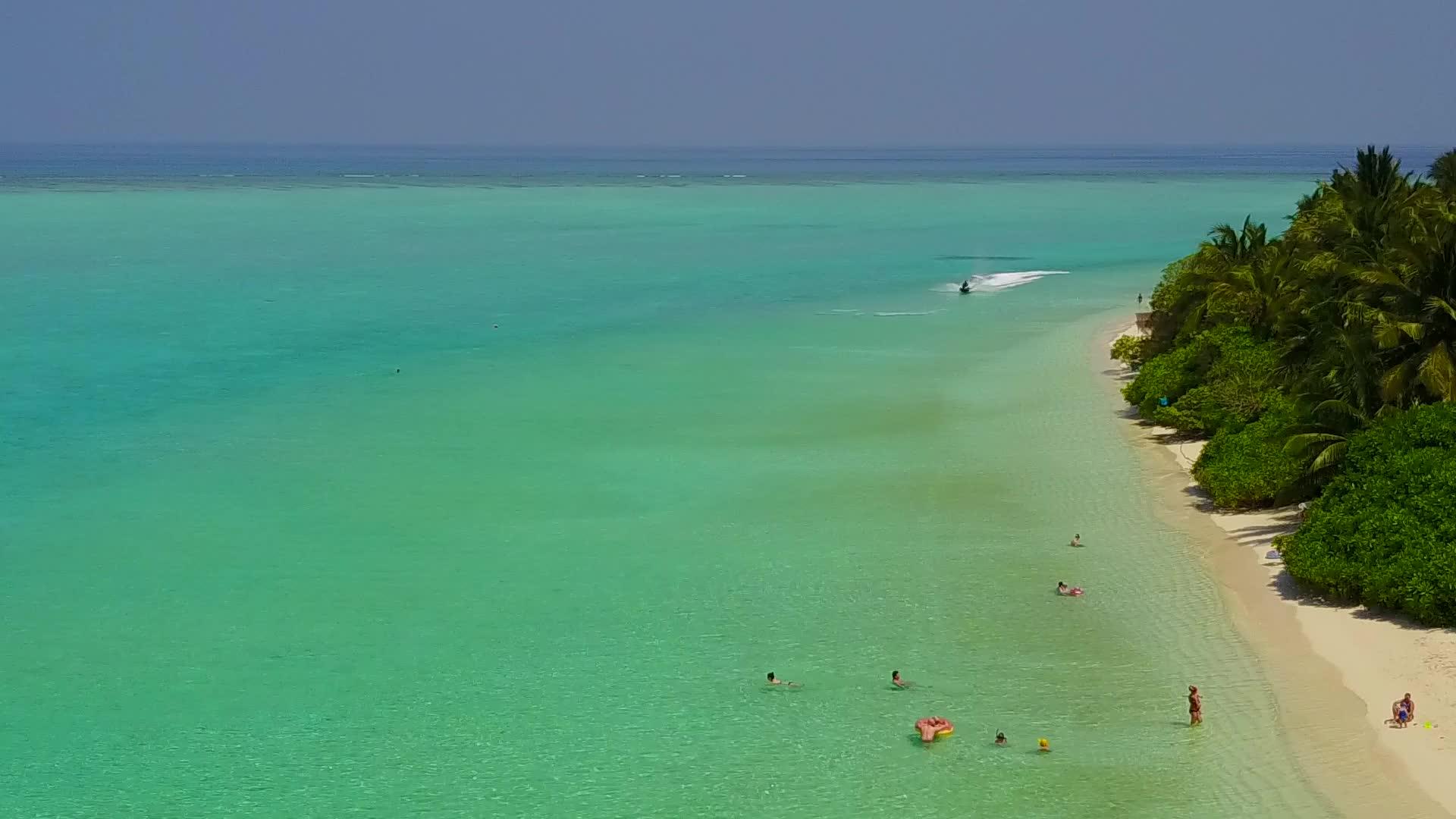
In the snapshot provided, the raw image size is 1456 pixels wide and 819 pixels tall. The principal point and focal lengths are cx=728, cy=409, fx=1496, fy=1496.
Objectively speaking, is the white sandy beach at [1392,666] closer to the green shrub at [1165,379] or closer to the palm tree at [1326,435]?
the palm tree at [1326,435]

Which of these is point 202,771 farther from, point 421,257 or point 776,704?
point 421,257

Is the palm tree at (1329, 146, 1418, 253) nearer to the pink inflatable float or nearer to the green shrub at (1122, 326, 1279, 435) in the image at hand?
the green shrub at (1122, 326, 1279, 435)

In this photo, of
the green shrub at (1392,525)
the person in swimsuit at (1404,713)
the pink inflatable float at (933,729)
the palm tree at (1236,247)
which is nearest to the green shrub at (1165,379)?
the palm tree at (1236,247)

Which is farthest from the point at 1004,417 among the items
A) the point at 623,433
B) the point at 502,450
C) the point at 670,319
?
the point at 670,319

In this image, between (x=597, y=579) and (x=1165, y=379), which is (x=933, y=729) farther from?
(x=1165, y=379)

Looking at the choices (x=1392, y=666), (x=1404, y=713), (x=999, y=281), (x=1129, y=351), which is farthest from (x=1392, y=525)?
(x=999, y=281)

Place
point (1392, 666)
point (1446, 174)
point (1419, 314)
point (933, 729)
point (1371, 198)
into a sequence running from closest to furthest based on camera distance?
point (933, 729) < point (1392, 666) < point (1419, 314) < point (1371, 198) < point (1446, 174)

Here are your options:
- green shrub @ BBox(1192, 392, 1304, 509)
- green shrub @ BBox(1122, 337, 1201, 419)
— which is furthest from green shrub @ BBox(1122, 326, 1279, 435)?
green shrub @ BBox(1192, 392, 1304, 509)

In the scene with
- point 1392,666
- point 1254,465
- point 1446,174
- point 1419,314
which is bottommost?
point 1392,666
